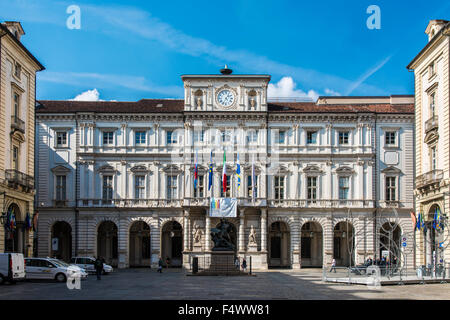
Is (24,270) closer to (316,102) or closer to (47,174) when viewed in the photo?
(47,174)

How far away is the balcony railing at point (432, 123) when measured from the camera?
45.3 m

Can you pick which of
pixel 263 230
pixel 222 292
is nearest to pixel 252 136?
pixel 263 230

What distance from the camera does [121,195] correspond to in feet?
205

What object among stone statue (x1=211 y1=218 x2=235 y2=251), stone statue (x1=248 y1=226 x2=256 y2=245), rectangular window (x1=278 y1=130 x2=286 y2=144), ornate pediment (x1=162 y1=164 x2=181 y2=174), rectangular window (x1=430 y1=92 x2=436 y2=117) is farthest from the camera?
rectangular window (x1=278 y1=130 x2=286 y2=144)

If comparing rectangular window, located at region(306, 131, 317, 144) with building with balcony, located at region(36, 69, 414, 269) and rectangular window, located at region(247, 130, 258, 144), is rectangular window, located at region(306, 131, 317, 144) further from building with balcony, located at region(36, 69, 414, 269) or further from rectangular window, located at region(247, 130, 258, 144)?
rectangular window, located at region(247, 130, 258, 144)

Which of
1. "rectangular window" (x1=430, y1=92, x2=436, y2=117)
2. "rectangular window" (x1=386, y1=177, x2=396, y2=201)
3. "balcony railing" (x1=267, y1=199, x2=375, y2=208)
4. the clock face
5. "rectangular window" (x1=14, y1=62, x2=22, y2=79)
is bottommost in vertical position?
"balcony railing" (x1=267, y1=199, x2=375, y2=208)

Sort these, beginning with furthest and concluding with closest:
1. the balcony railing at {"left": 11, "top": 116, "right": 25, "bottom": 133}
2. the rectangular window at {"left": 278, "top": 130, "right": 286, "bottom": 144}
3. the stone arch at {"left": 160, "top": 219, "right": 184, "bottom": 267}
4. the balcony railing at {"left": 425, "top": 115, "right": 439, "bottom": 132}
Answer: the stone arch at {"left": 160, "top": 219, "right": 184, "bottom": 267} < the rectangular window at {"left": 278, "top": 130, "right": 286, "bottom": 144} < the balcony railing at {"left": 425, "top": 115, "right": 439, "bottom": 132} < the balcony railing at {"left": 11, "top": 116, "right": 25, "bottom": 133}

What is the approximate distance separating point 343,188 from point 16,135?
31.8 m

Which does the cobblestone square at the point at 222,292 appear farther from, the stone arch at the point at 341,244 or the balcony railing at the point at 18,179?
the stone arch at the point at 341,244

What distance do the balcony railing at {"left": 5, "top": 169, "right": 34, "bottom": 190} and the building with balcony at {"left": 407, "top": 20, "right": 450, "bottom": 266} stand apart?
1105 inches

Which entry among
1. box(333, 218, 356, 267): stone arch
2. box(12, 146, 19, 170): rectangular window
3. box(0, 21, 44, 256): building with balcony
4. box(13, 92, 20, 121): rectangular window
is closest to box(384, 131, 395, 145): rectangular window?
→ box(333, 218, 356, 267): stone arch

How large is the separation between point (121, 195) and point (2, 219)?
2143cm

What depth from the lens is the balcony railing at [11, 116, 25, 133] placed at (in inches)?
1741

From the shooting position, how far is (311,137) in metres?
63.3
